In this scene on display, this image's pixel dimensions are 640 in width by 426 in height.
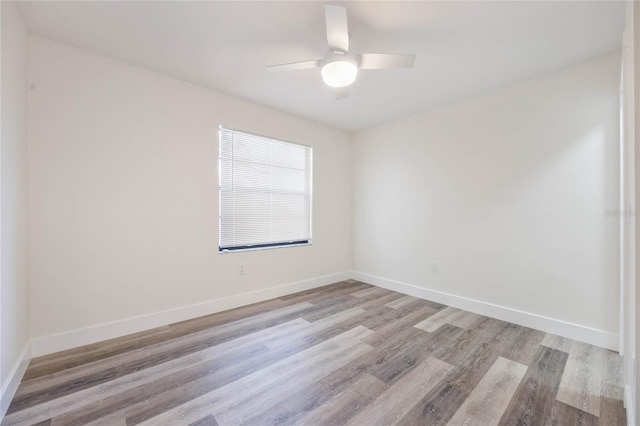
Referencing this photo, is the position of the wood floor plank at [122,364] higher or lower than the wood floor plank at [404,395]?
higher

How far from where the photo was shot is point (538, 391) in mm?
1665

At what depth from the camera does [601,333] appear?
2.19m

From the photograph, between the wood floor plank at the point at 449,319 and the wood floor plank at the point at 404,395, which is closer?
the wood floor plank at the point at 404,395

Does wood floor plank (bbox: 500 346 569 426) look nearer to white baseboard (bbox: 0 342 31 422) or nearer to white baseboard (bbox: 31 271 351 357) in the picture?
white baseboard (bbox: 31 271 351 357)

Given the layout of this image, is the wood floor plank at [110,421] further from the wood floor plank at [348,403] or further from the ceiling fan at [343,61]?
the ceiling fan at [343,61]

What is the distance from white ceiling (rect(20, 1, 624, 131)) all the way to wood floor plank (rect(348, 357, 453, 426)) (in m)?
2.47

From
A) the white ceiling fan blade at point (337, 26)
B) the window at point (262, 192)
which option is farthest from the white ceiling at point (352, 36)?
the window at point (262, 192)

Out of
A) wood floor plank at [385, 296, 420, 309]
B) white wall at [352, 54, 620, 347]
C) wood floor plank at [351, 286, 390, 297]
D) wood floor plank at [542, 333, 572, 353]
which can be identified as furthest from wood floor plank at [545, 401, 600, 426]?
wood floor plank at [351, 286, 390, 297]

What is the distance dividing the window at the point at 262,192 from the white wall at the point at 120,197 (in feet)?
0.45

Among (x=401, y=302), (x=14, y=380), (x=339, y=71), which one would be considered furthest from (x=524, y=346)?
(x=14, y=380)

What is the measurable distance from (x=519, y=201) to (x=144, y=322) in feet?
12.6

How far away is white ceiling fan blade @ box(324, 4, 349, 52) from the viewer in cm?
148

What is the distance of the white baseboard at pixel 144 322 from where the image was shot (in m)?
2.05

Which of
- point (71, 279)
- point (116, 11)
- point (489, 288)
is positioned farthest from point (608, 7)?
point (71, 279)
